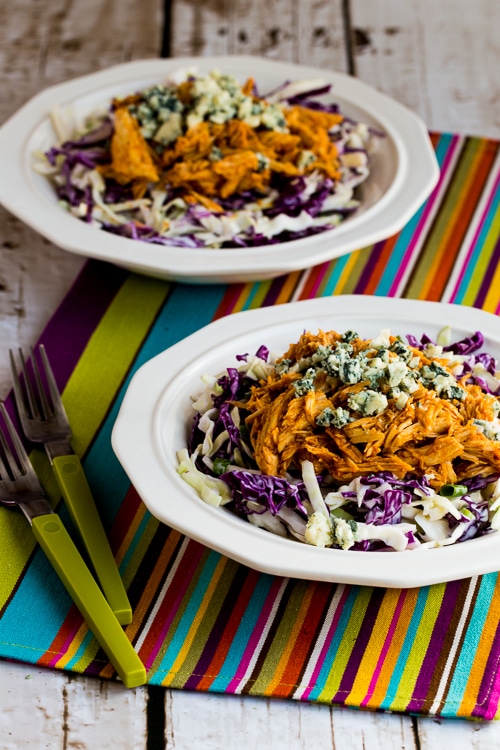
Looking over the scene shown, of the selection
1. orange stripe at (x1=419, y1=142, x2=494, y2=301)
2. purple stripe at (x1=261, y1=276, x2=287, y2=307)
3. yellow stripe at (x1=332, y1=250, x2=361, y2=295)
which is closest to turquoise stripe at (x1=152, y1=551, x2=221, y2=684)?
purple stripe at (x1=261, y1=276, x2=287, y2=307)

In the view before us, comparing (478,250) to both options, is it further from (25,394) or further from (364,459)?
(25,394)

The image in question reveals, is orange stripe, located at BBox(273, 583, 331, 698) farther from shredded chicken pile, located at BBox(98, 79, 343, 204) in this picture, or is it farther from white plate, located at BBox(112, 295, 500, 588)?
shredded chicken pile, located at BBox(98, 79, 343, 204)

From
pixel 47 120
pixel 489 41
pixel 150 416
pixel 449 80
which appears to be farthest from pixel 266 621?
pixel 489 41

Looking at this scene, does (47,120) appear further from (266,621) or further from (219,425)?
(266,621)

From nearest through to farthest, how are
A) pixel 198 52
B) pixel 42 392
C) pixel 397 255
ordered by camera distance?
pixel 42 392, pixel 397 255, pixel 198 52

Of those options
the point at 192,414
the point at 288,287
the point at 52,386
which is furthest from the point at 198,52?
the point at 192,414

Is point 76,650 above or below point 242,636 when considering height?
below
